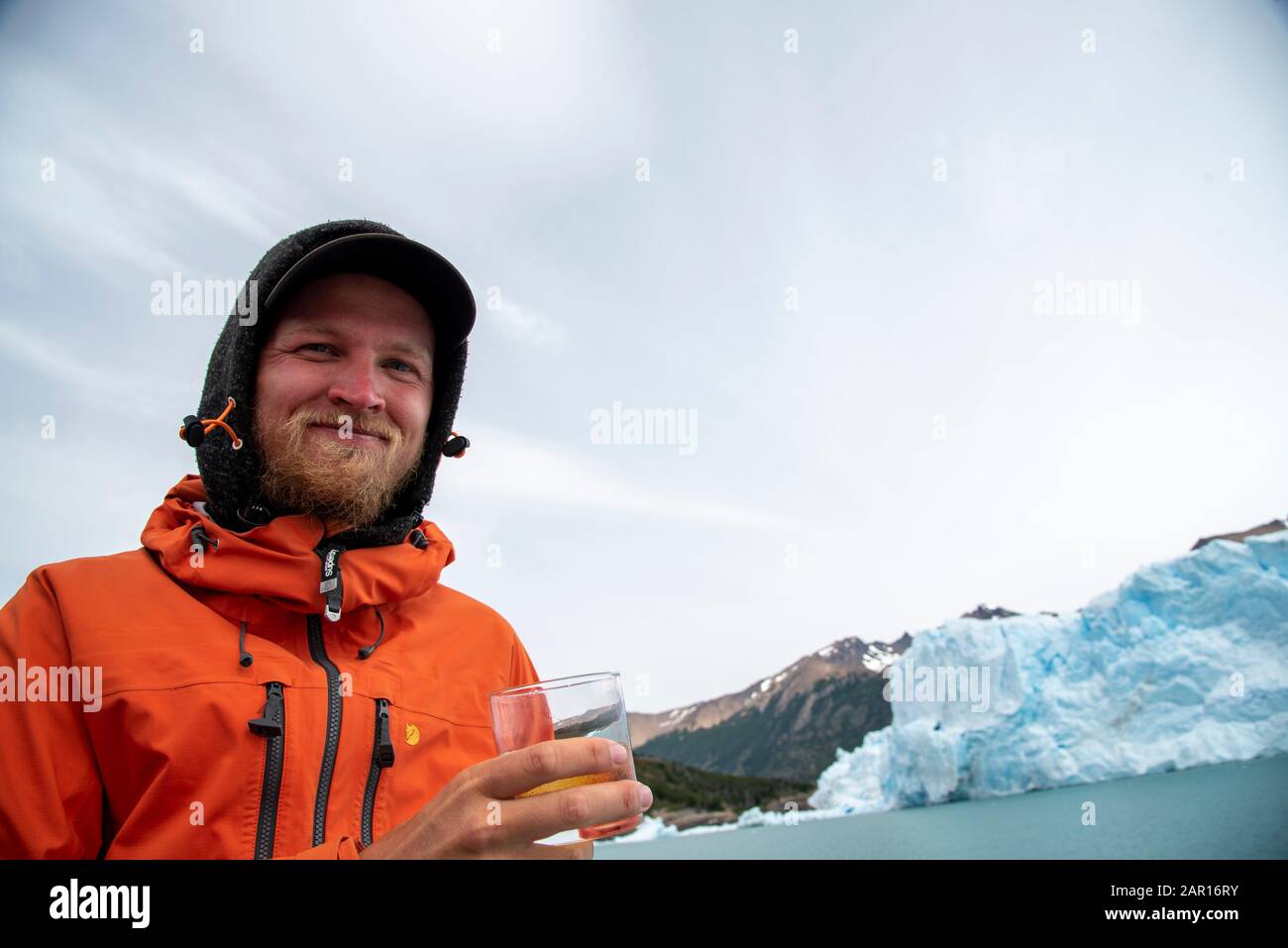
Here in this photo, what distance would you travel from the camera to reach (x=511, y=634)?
75.6 inches

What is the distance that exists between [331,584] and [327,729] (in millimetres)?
270

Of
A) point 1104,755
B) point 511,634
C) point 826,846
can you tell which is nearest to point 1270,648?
point 1104,755

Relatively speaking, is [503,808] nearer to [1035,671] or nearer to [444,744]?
[444,744]

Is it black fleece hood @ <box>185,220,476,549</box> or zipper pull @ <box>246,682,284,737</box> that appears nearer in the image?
zipper pull @ <box>246,682,284,737</box>

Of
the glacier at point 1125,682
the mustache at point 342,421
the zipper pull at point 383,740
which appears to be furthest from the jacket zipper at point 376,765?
the glacier at point 1125,682

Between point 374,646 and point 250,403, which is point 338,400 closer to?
point 250,403

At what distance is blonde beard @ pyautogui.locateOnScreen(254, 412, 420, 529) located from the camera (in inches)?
62.4

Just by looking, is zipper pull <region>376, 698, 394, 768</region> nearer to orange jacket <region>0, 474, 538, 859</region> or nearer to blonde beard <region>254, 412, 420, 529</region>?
orange jacket <region>0, 474, 538, 859</region>

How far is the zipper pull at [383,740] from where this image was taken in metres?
1.33

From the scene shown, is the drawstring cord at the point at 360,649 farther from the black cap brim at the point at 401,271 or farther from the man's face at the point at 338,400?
the black cap brim at the point at 401,271

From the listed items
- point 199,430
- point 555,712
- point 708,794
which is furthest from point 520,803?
point 708,794

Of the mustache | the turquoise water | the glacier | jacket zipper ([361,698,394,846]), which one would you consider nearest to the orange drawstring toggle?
the mustache

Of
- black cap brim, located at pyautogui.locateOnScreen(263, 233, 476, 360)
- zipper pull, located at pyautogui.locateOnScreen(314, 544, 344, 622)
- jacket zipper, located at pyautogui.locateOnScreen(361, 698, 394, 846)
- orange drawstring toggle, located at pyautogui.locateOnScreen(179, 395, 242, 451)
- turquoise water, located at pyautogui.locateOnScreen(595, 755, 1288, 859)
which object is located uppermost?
black cap brim, located at pyautogui.locateOnScreen(263, 233, 476, 360)
